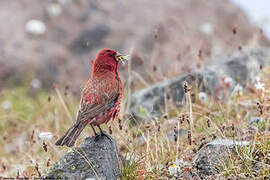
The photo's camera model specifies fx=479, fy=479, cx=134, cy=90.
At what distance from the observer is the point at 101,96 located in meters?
4.33

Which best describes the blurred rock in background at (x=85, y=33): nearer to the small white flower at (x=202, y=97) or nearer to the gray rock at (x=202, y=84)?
the gray rock at (x=202, y=84)

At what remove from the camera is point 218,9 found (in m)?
11.0

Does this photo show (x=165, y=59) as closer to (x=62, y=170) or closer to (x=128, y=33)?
(x=128, y=33)

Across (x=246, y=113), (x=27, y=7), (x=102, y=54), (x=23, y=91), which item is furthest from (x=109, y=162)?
(x=27, y=7)

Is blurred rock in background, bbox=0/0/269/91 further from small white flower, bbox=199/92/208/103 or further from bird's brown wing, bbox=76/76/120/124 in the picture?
bird's brown wing, bbox=76/76/120/124

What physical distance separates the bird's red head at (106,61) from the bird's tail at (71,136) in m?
0.64

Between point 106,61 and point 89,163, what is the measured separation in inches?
43.6

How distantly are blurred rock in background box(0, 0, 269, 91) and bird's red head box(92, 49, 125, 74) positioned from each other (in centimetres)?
463

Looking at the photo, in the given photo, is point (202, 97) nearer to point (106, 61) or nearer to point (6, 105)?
point (106, 61)

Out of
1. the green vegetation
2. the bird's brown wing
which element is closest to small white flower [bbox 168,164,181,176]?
the green vegetation

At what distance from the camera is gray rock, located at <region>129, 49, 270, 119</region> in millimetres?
6233

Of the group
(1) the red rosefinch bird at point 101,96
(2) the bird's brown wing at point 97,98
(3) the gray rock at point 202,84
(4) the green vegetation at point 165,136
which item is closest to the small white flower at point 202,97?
(4) the green vegetation at point 165,136

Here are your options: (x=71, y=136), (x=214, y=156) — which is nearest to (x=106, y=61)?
(x=71, y=136)

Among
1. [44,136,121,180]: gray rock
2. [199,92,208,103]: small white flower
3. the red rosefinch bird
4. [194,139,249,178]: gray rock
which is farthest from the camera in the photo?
[199,92,208,103]: small white flower
